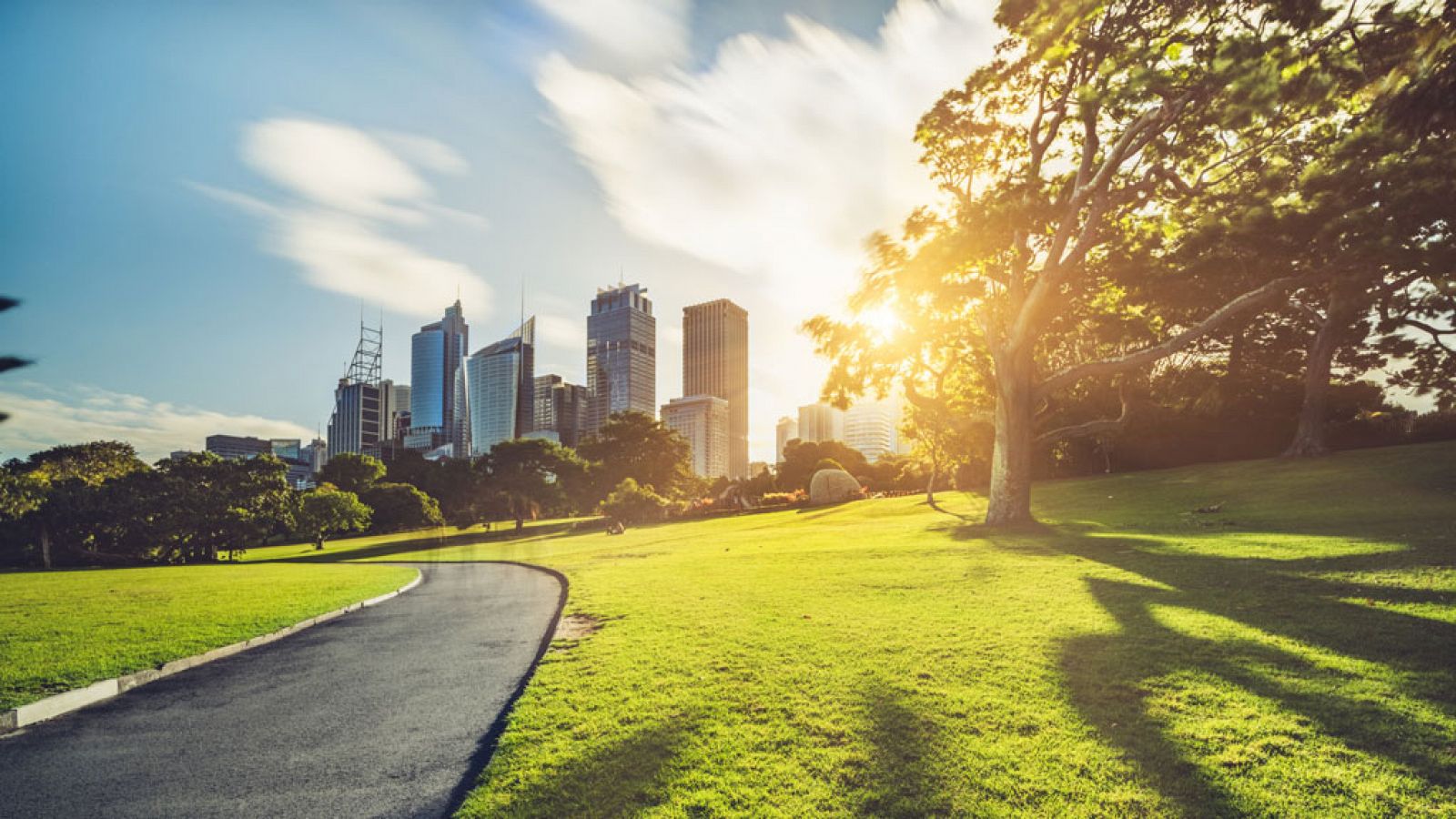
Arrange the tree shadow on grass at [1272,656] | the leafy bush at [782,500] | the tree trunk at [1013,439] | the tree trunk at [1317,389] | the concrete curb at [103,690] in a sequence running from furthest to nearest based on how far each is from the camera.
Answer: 1. the leafy bush at [782,500]
2. the tree trunk at [1317,389]
3. the tree trunk at [1013,439]
4. the concrete curb at [103,690]
5. the tree shadow on grass at [1272,656]

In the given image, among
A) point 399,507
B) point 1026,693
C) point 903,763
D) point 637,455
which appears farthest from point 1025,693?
point 399,507

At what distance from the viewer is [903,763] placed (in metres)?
3.88

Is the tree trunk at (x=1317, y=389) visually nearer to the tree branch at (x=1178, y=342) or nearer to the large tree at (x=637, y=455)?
the tree branch at (x=1178, y=342)

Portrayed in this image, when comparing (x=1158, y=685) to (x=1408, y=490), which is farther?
(x=1408, y=490)

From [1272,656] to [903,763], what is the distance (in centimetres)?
431

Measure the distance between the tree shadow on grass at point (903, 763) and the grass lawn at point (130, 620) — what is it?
848 centimetres

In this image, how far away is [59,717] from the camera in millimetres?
6020

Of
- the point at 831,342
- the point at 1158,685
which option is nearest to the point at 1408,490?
the point at 831,342

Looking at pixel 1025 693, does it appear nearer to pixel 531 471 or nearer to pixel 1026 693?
pixel 1026 693

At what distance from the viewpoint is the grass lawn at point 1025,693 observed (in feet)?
11.6

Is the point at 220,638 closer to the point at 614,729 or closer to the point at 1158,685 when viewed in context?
the point at 614,729

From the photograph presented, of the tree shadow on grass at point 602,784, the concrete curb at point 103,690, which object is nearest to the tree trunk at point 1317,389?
the tree shadow on grass at point 602,784

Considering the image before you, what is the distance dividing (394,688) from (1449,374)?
4389 centimetres

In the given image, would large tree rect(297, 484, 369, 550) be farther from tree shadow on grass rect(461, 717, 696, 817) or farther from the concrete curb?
tree shadow on grass rect(461, 717, 696, 817)
